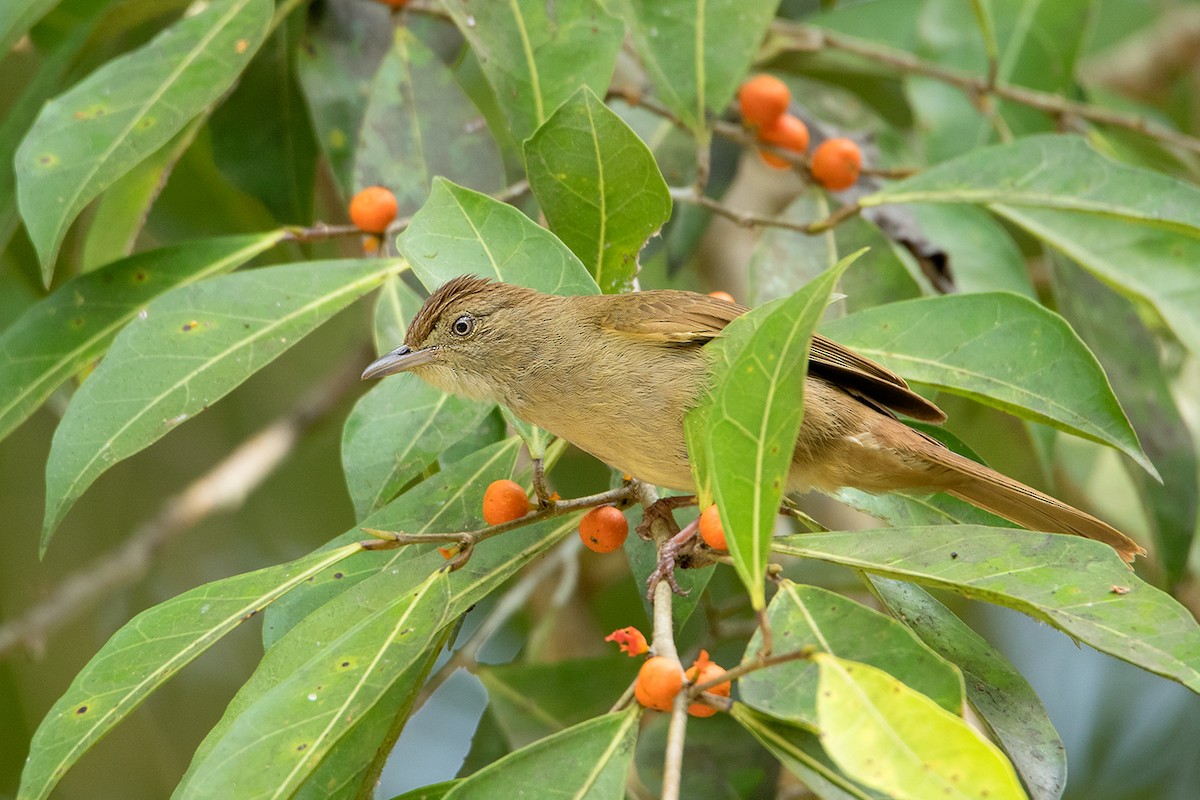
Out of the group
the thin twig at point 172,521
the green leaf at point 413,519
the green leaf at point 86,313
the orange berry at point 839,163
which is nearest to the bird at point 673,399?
the green leaf at point 413,519

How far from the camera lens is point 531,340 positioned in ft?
10.1

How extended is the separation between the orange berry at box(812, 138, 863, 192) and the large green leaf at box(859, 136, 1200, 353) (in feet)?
1.25

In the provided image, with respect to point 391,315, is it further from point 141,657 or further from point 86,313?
point 141,657

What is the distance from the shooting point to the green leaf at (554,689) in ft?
12.4

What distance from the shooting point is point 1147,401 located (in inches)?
140

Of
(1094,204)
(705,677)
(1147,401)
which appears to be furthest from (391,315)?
(1147,401)

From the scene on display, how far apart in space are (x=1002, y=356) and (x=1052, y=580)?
0.75m

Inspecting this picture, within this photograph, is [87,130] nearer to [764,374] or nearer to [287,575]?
[287,575]

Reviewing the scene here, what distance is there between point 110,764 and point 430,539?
402cm

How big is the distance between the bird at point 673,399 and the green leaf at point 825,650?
2.26 feet

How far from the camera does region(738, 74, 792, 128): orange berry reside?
11.7ft

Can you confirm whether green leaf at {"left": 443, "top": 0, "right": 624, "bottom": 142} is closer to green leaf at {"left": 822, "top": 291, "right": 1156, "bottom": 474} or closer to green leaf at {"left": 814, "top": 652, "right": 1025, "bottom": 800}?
green leaf at {"left": 822, "top": 291, "right": 1156, "bottom": 474}

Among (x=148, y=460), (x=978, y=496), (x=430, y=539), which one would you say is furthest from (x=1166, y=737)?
(x=148, y=460)

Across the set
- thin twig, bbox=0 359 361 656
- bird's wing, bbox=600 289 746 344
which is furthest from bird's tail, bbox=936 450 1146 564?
thin twig, bbox=0 359 361 656
